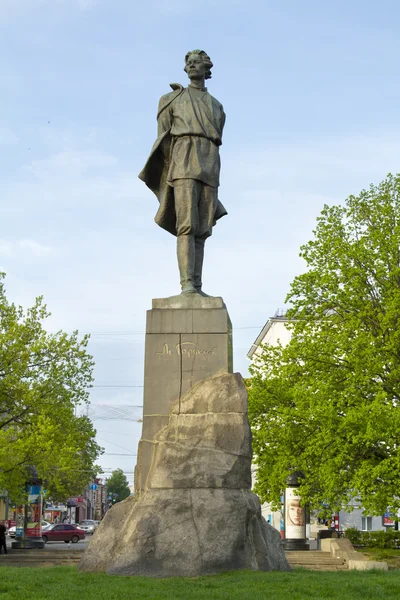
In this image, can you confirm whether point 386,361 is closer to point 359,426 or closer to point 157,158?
point 359,426

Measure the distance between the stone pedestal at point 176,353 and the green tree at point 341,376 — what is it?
40.9ft

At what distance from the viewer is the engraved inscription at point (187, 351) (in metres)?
10.8

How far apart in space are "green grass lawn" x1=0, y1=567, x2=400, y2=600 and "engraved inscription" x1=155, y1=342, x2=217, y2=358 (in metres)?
Result: 3.05

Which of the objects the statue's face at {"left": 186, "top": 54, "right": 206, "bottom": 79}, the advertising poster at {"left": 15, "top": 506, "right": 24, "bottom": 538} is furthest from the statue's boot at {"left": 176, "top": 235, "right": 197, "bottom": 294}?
the advertising poster at {"left": 15, "top": 506, "right": 24, "bottom": 538}

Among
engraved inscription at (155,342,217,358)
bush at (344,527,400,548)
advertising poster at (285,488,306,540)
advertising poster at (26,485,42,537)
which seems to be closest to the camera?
engraved inscription at (155,342,217,358)

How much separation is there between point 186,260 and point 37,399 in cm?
1848

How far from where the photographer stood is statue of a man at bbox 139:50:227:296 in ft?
38.5

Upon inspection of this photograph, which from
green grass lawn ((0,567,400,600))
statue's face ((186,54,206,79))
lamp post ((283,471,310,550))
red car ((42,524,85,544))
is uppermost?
statue's face ((186,54,206,79))

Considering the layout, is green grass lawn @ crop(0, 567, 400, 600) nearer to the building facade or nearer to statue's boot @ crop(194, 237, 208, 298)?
statue's boot @ crop(194, 237, 208, 298)

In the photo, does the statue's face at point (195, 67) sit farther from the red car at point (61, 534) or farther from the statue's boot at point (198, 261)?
the red car at point (61, 534)

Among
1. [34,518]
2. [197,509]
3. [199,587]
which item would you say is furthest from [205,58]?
[34,518]

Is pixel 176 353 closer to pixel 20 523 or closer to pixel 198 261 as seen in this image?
pixel 198 261

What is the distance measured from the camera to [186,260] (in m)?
11.6

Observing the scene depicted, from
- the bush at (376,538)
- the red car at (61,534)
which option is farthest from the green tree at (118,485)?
the bush at (376,538)
